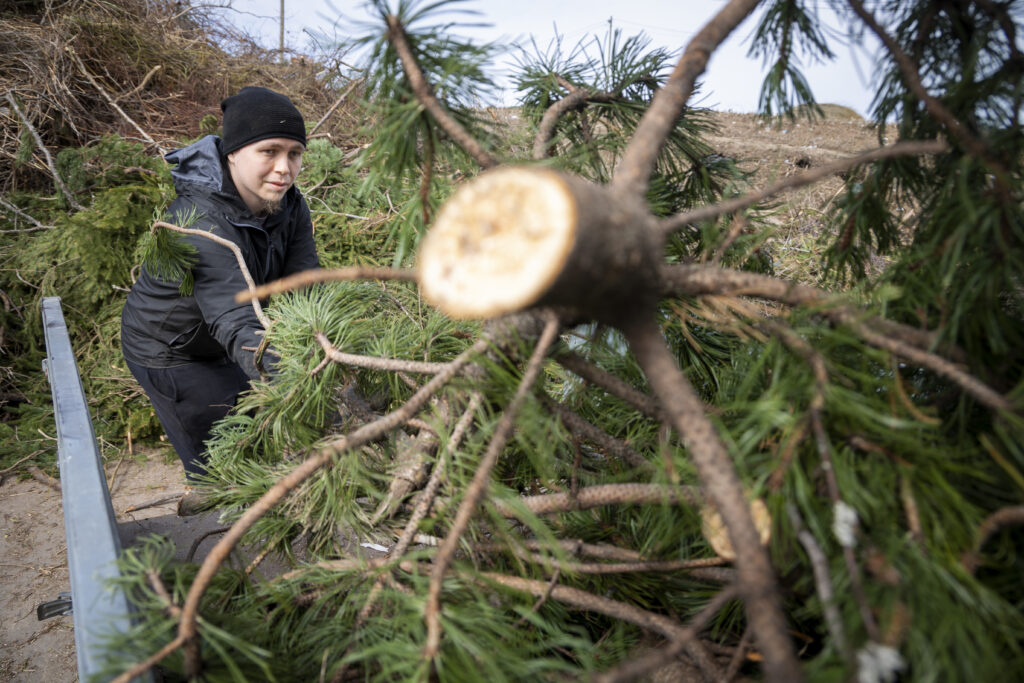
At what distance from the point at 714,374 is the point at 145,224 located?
8.43 feet

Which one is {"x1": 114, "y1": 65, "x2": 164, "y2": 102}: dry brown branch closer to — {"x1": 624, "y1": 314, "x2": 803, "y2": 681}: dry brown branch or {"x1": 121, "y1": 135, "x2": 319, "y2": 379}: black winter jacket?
{"x1": 121, "y1": 135, "x2": 319, "y2": 379}: black winter jacket

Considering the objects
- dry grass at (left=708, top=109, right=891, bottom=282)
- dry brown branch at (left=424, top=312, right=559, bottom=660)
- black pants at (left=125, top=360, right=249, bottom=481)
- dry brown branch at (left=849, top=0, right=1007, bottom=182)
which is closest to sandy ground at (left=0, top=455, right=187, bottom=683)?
black pants at (left=125, top=360, right=249, bottom=481)

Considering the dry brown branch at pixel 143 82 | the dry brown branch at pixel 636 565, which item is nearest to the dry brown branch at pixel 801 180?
the dry brown branch at pixel 636 565

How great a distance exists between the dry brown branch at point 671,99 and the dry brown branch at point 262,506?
233mm

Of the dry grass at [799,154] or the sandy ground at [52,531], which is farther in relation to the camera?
the dry grass at [799,154]

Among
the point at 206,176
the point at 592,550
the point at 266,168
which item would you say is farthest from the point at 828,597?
the point at 206,176

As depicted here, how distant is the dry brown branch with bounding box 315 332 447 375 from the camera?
0.70 m

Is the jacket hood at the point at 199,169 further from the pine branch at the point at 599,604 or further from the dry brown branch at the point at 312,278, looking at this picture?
the pine branch at the point at 599,604

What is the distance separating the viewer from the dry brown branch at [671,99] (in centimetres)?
54

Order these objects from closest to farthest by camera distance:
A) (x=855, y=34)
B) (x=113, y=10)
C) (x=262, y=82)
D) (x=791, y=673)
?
1. (x=791, y=673)
2. (x=855, y=34)
3. (x=113, y=10)
4. (x=262, y=82)

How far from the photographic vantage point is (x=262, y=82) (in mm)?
4344

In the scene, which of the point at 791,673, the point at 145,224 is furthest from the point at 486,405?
the point at 145,224

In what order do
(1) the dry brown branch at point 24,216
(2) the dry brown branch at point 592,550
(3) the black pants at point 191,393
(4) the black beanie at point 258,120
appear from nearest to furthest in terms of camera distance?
(2) the dry brown branch at point 592,550
(4) the black beanie at point 258,120
(3) the black pants at point 191,393
(1) the dry brown branch at point 24,216

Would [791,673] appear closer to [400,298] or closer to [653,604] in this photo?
[653,604]
